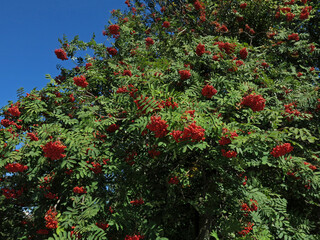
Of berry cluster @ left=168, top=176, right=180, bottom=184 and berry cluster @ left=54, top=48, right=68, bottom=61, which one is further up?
berry cluster @ left=54, top=48, right=68, bottom=61

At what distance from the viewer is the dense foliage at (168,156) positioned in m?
3.55

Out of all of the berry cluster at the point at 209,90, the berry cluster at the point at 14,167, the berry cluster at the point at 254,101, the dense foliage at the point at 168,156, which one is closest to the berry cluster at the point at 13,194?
the dense foliage at the point at 168,156

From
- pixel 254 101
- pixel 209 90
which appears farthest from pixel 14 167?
pixel 254 101

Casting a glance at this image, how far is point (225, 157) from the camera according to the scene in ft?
12.2

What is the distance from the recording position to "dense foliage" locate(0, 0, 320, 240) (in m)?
3.55

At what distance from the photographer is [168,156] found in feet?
16.3

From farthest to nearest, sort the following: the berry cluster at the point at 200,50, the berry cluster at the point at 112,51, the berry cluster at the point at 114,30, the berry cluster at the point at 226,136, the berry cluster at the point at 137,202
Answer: the berry cluster at the point at 114,30 < the berry cluster at the point at 112,51 < the berry cluster at the point at 200,50 < the berry cluster at the point at 137,202 < the berry cluster at the point at 226,136

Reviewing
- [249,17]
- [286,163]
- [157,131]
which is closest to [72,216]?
[157,131]

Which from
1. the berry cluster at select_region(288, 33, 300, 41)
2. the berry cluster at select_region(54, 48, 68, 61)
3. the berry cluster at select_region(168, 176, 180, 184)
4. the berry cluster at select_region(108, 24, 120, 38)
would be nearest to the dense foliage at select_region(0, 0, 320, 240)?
the berry cluster at select_region(168, 176, 180, 184)

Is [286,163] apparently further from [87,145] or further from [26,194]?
[26,194]

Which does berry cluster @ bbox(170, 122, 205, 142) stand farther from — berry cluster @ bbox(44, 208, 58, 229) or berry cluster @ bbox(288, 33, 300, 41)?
berry cluster @ bbox(288, 33, 300, 41)

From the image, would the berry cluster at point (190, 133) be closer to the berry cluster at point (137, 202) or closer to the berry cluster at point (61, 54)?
the berry cluster at point (137, 202)

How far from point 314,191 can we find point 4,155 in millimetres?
6205

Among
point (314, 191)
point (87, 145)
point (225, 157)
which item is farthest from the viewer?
point (314, 191)
